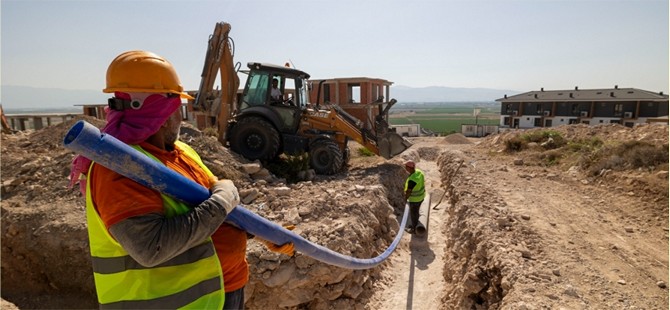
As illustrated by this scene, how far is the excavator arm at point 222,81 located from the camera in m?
9.02

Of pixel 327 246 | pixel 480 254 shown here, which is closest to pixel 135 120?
pixel 327 246

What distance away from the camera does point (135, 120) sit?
1.58 meters

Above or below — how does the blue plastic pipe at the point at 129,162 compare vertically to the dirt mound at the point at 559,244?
above

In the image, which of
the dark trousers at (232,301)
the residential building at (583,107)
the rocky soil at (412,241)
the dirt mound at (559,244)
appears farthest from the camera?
the residential building at (583,107)

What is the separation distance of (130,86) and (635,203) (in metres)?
8.91

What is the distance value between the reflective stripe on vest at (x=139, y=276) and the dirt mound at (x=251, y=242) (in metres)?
3.31

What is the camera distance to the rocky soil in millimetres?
4223

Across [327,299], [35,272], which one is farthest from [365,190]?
[35,272]

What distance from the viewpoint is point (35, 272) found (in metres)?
6.07

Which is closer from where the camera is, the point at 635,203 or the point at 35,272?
the point at 35,272

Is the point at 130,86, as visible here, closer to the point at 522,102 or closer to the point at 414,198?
the point at 414,198

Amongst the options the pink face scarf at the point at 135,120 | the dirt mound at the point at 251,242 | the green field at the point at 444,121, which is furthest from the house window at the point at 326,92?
the green field at the point at 444,121

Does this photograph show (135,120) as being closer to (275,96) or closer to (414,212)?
(414,212)

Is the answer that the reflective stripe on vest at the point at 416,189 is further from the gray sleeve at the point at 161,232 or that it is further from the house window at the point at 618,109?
the house window at the point at 618,109
